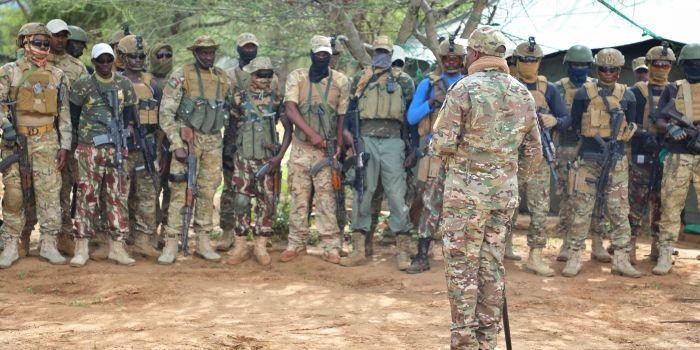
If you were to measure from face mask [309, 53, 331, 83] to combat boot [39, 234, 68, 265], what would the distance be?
282 centimetres

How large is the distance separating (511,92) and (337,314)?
93.1 inches

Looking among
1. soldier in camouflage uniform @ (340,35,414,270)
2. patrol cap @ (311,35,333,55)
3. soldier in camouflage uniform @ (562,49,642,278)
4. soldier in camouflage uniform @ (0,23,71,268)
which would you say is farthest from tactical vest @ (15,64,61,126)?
soldier in camouflage uniform @ (562,49,642,278)

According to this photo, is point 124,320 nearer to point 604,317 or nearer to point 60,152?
point 60,152

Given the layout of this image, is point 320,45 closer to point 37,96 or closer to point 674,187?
point 37,96

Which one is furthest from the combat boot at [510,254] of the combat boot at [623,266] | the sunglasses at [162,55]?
the sunglasses at [162,55]

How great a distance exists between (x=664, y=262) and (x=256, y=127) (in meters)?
4.10

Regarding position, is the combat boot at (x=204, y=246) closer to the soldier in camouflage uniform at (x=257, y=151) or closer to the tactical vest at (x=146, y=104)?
the soldier in camouflage uniform at (x=257, y=151)

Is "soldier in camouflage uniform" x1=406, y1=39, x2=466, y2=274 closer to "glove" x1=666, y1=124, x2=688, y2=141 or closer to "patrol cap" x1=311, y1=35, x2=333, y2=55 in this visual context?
"patrol cap" x1=311, y1=35, x2=333, y2=55

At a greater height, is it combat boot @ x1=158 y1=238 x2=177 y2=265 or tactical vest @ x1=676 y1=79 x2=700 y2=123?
tactical vest @ x1=676 y1=79 x2=700 y2=123

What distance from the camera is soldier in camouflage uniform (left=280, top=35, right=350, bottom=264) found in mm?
8016

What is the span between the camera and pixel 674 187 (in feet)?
26.6

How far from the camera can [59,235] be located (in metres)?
8.33

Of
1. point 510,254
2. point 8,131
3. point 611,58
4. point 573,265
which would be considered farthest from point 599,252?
point 8,131

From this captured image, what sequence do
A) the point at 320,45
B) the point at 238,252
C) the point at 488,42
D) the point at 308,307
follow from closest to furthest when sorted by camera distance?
the point at 488,42 < the point at 308,307 < the point at 320,45 < the point at 238,252
